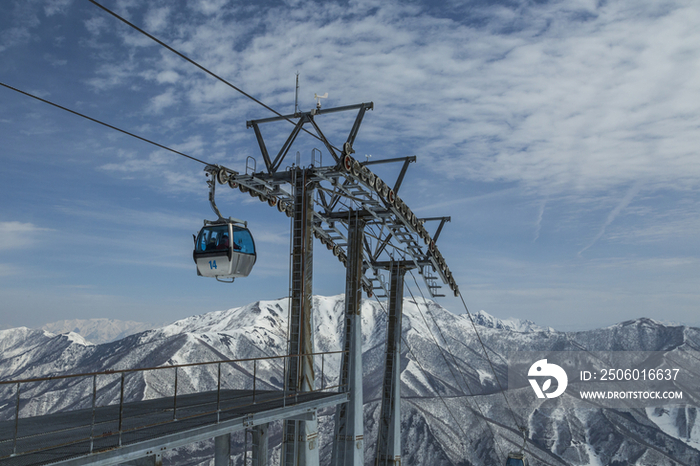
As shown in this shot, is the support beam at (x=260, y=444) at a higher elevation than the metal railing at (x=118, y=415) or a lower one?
lower

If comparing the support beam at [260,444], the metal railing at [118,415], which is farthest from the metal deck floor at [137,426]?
the support beam at [260,444]

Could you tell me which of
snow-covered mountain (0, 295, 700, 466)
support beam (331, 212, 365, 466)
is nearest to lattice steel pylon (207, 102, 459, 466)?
support beam (331, 212, 365, 466)

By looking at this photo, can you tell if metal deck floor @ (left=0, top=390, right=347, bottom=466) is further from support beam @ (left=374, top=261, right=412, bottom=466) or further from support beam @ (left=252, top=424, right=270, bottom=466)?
support beam @ (left=374, top=261, right=412, bottom=466)

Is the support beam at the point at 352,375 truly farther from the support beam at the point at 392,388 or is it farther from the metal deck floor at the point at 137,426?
the support beam at the point at 392,388

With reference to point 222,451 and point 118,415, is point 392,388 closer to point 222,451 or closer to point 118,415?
point 222,451

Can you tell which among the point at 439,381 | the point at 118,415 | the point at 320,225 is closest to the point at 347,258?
the point at 320,225

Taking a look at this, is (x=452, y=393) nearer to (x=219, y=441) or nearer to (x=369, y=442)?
(x=369, y=442)
